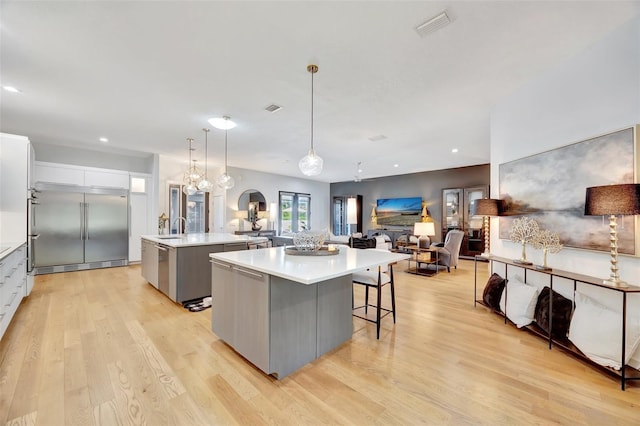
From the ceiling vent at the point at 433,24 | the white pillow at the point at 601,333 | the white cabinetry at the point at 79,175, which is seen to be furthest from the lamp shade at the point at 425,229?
the white cabinetry at the point at 79,175

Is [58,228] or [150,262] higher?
[58,228]

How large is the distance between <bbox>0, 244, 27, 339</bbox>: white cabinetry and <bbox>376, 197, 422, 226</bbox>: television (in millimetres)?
8889

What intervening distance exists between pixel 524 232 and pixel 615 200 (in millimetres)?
1026

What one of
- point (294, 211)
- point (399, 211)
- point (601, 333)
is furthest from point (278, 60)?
point (399, 211)

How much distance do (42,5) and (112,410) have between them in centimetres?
283

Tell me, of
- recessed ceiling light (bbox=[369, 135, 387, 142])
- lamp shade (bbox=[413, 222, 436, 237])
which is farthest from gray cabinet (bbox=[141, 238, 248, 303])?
lamp shade (bbox=[413, 222, 436, 237])

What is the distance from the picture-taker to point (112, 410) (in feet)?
5.33

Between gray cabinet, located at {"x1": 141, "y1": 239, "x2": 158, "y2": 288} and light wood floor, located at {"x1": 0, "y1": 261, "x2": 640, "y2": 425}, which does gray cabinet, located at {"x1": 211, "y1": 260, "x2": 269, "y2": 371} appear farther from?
gray cabinet, located at {"x1": 141, "y1": 239, "x2": 158, "y2": 288}

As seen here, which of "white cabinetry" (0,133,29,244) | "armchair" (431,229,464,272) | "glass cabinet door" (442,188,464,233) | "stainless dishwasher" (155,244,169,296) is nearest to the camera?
"white cabinetry" (0,133,29,244)

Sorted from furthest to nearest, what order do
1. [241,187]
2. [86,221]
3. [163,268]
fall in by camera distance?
[241,187]
[86,221]
[163,268]

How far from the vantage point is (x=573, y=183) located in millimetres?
2434

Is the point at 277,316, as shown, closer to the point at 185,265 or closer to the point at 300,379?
the point at 300,379

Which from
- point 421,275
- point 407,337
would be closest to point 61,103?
point 407,337

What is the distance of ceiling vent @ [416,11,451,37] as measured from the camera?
1.89 meters
